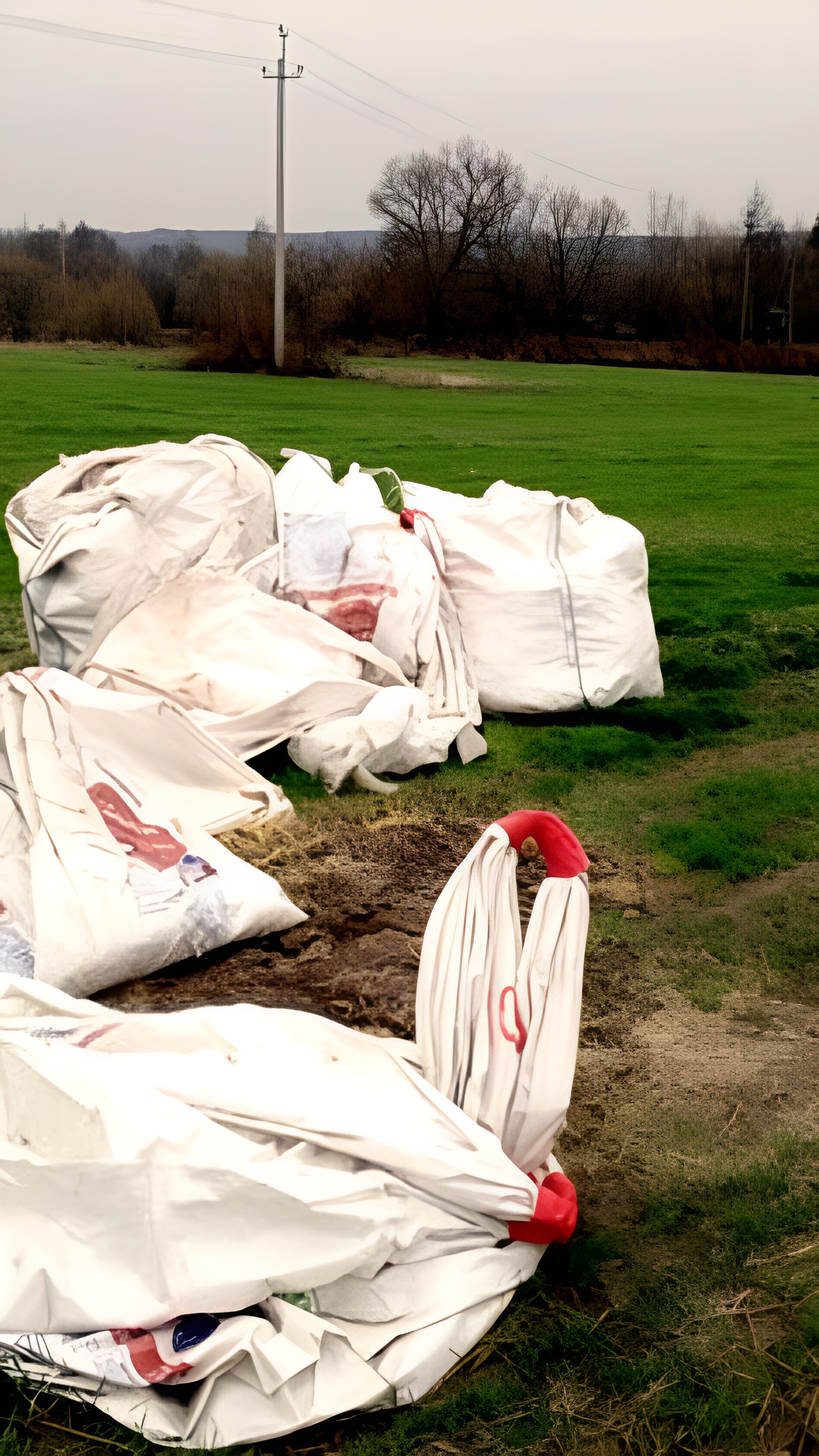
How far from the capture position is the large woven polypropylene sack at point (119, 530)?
3365 mm

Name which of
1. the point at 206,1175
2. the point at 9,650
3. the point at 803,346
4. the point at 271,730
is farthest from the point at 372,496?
the point at 803,346

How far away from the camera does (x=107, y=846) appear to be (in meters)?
2.27

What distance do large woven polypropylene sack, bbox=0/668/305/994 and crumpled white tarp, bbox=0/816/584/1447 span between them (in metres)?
0.53

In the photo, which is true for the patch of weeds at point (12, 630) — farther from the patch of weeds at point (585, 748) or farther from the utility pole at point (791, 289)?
the utility pole at point (791, 289)

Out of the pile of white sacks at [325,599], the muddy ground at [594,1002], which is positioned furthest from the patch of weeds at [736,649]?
the muddy ground at [594,1002]

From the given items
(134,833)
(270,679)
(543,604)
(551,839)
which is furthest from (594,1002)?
(543,604)

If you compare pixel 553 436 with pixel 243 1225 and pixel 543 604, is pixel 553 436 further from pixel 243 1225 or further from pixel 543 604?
pixel 243 1225

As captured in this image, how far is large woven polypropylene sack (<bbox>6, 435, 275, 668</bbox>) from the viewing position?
11.0ft

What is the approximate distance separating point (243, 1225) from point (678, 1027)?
1.16 m

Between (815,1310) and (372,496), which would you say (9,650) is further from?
(815,1310)

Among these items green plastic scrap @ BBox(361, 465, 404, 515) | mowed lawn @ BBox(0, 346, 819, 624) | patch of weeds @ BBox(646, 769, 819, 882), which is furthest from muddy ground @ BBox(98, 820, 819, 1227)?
mowed lawn @ BBox(0, 346, 819, 624)

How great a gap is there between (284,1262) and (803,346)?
2387 centimetres

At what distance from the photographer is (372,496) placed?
3871mm

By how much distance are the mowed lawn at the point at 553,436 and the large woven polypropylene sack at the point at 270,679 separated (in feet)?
6.97
